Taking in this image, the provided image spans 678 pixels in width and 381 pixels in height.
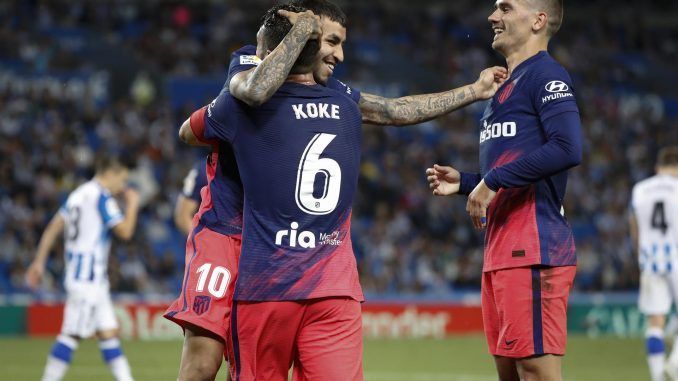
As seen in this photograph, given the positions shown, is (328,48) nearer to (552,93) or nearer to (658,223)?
(552,93)

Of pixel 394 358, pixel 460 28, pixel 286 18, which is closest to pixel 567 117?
pixel 286 18

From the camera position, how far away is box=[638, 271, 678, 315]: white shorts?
11281mm

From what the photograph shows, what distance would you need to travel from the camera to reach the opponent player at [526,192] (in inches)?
221

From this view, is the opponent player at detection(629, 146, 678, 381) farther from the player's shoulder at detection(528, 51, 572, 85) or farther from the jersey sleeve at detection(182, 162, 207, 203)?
the player's shoulder at detection(528, 51, 572, 85)

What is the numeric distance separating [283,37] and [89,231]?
6.34 meters

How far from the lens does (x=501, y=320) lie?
5836mm

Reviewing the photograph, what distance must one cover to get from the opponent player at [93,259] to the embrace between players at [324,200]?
5311mm

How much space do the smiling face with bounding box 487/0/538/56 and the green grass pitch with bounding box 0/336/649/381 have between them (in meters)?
6.77

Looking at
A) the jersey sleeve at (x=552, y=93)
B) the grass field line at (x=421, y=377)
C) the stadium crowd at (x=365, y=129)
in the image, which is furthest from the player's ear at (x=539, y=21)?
the stadium crowd at (x=365, y=129)

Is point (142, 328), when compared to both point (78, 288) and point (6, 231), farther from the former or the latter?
point (78, 288)

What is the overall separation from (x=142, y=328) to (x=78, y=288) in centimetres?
822

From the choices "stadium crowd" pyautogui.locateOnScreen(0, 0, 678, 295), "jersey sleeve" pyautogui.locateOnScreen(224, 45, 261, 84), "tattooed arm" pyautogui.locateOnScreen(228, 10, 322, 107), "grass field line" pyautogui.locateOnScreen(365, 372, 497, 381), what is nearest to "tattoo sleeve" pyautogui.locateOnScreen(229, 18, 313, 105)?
"tattooed arm" pyautogui.locateOnScreen(228, 10, 322, 107)

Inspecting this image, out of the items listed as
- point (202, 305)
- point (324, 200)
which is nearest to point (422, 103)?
point (324, 200)

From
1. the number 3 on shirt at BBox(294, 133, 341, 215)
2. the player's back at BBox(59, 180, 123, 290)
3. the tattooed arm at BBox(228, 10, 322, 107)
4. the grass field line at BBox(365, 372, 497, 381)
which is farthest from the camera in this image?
the grass field line at BBox(365, 372, 497, 381)
